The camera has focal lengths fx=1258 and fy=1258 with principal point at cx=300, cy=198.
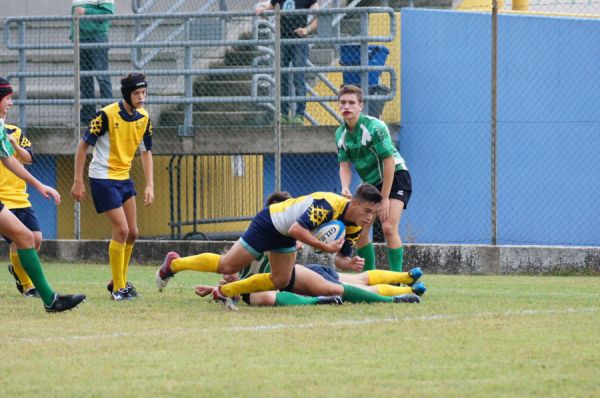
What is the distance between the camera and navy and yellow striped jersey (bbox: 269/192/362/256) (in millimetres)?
9438

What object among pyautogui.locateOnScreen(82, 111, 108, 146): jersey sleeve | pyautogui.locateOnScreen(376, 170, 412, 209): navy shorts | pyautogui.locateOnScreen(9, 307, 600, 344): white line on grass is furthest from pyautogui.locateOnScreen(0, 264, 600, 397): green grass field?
pyautogui.locateOnScreen(82, 111, 108, 146): jersey sleeve

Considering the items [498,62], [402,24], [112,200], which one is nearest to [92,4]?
[402,24]

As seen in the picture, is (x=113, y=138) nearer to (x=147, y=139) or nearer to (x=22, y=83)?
(x=147, y=139)

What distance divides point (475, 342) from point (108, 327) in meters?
2.59

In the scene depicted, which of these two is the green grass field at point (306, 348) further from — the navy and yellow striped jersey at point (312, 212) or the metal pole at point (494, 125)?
the metal pole at point (494, 125)

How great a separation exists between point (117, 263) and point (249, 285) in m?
1.66

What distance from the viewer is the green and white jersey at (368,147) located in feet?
36.5

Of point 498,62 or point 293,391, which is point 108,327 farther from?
point 498,62

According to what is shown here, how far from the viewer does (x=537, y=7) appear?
17656 millimetres

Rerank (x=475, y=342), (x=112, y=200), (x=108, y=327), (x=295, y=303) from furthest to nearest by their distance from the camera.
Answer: (x=112, y=200), (x=295, y=303), (x=108, y=327), (x=475, y=342)

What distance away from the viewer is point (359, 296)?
1022 cm

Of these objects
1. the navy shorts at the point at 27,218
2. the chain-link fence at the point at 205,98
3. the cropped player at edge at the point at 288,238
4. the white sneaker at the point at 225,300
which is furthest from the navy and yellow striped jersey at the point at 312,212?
the chain-link fence at the point at 205,98

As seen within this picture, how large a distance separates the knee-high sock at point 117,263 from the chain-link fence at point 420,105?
4.32 m

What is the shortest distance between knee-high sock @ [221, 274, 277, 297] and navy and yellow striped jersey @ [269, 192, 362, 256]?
16.0 inches
